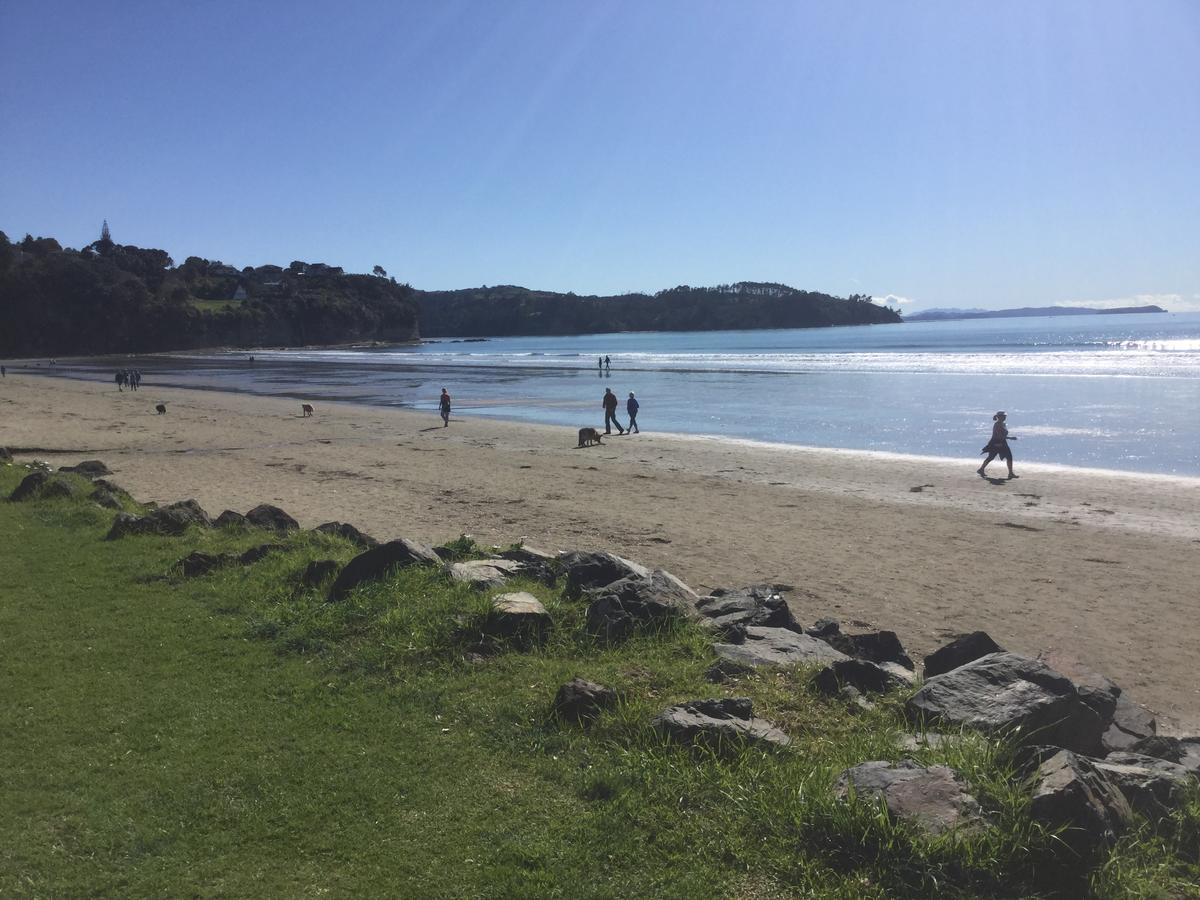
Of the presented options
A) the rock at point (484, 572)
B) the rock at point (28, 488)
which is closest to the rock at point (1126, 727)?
the rock at point (484, 572)

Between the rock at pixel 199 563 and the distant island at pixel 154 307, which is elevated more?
the distant island at pixel 154 307

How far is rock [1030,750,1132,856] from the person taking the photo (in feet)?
11.4

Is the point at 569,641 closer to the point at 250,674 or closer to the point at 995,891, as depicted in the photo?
the point at 250,674

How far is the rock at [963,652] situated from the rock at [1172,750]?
125 centimetres

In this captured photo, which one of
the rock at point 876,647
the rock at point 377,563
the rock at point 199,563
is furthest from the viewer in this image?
the rock at point 199,563

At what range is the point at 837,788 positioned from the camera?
3973mm

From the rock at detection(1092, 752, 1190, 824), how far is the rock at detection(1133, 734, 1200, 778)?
0.38 m

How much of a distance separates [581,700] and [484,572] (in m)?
2.83

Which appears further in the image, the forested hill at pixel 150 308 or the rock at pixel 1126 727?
the forested hill at pixel 150 308

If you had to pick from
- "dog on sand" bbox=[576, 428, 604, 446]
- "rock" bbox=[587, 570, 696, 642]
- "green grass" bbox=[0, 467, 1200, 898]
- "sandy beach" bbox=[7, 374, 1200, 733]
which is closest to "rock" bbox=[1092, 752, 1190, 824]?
"green grass" bbox=[0, 467, 1200, 898]

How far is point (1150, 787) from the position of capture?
12.9 feet

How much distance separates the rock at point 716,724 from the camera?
15.0ft

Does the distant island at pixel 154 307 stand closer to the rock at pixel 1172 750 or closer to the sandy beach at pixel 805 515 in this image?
the sandy beach at pixel 805 515

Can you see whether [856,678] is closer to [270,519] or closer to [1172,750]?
[1172,750]
